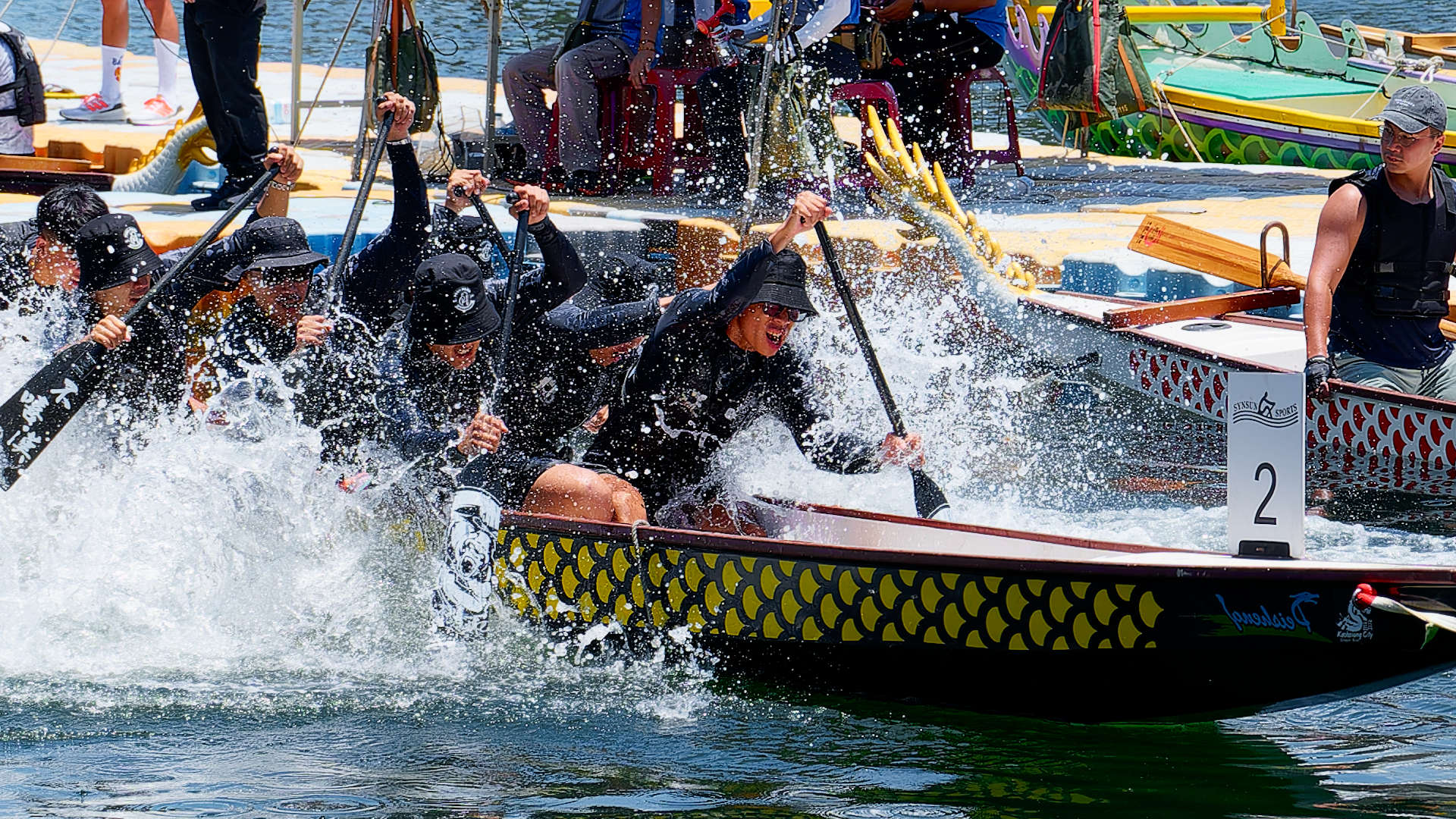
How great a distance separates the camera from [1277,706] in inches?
156

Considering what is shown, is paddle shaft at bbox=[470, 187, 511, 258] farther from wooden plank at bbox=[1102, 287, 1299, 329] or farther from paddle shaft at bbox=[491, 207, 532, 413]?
wooden plank at bbox=[1102, 287, 1299, 329]

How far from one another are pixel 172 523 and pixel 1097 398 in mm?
4294

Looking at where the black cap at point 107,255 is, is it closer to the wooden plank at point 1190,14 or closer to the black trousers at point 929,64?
the black trousers at point 929,64

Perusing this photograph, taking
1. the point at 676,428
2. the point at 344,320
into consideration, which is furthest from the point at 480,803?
the point at 344,320

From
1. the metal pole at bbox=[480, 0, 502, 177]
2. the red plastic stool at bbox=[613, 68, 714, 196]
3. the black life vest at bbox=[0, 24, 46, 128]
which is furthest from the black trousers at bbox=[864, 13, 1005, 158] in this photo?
the black life vest at bbox=[0, 24, 46, 128]

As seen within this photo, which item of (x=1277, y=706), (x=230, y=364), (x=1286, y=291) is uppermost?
(x=1286, y=291)

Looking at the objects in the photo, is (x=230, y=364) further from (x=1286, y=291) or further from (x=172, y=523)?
(x=1286, y=291)

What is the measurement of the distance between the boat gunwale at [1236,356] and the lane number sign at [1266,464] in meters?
1.35

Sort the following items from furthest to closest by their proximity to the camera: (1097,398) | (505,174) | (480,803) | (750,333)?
(505,174) < (1097,398) < (750,333) < (480,803)

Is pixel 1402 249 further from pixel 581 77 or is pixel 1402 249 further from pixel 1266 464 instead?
pixel 581 77

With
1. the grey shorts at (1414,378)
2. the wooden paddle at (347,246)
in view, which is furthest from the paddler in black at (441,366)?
the grey shorts at (1414,378)

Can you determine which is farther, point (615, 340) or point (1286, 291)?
point (1286, 291)

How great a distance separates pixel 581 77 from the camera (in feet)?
28.9

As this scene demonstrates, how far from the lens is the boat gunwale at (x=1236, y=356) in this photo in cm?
597
